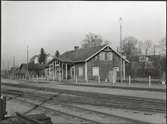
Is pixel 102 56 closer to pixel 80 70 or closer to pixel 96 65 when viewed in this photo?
pixel 96 65

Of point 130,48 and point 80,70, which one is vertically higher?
point 130,48

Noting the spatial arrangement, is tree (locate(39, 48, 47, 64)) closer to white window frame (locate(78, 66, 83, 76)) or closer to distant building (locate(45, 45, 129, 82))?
distant building (locate(45, 45, 129, 82))

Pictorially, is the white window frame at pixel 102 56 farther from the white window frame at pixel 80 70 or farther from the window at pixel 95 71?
→ the white window frame at pixel 80 70

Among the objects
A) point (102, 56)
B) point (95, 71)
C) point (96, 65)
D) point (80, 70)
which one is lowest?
point (95, 71)

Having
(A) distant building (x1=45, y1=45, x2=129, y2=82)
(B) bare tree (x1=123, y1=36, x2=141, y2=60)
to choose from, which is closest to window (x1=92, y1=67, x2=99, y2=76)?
(A) distant building (x1=45, y1=45, x2=129, y2=82)

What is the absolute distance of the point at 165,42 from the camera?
189 ft

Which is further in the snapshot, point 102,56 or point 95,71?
point 102,56

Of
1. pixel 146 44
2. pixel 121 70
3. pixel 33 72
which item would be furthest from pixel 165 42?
pixel 33 72

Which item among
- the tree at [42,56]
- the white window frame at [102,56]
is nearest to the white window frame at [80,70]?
the white window frame at [102,56]

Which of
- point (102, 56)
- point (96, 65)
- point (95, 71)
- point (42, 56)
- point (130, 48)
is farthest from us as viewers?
point (42, 56)

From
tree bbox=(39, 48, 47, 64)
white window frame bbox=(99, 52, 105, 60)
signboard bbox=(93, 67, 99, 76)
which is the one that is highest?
tree bbox=(39, 48, 47, 64)

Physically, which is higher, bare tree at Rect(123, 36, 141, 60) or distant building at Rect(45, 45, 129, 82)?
bare tree at Rect(123, 36, 141, 60)

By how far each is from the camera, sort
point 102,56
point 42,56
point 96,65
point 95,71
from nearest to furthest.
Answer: point 95,71 → point 96,65 → point 102,56 → point 42,56

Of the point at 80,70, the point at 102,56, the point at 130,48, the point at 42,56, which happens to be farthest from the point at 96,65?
the point at 42,56
